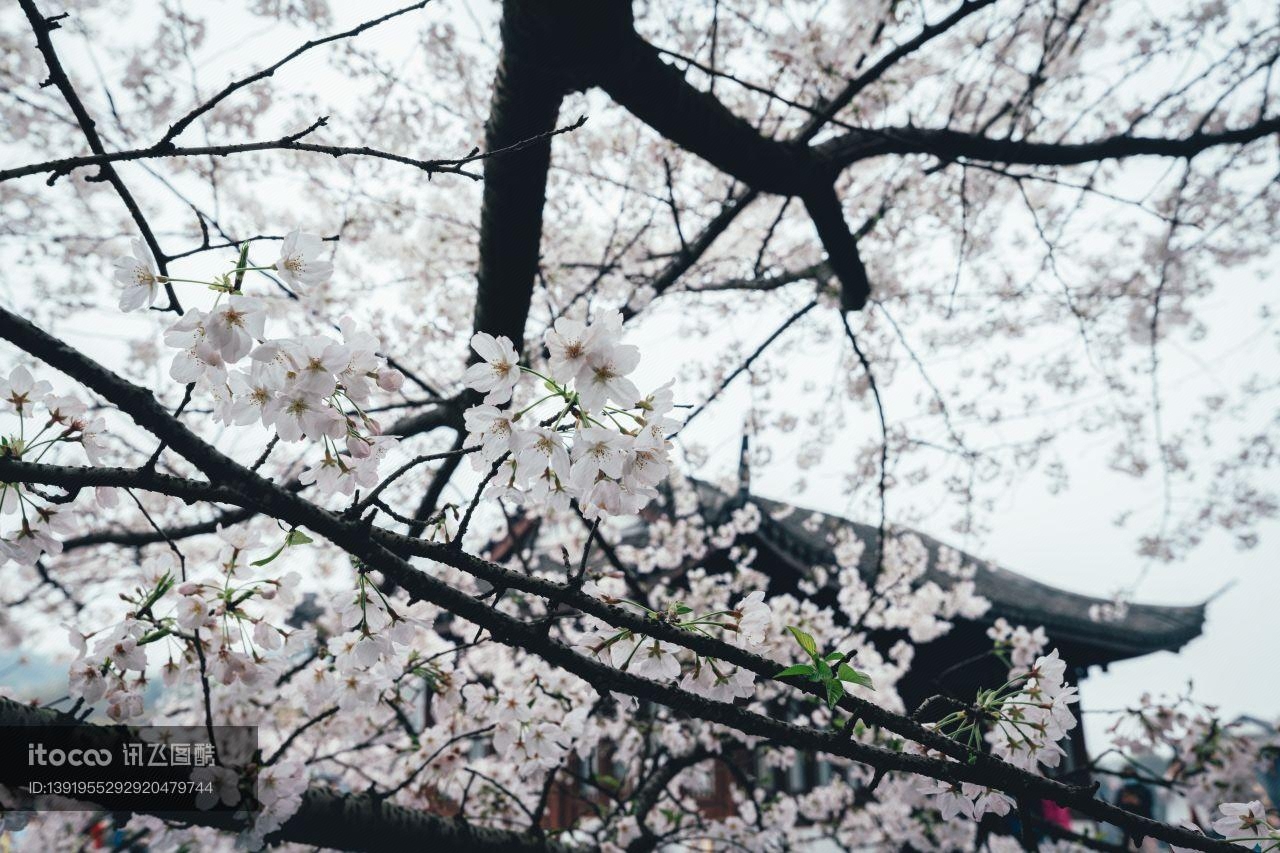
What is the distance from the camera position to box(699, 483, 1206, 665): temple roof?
8922 millimetres

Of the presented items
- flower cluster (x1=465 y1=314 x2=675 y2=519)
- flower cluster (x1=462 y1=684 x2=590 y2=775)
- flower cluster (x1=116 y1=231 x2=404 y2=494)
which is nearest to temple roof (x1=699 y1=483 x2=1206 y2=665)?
flower cluster (x1=462 y1=684 x2=590 y2=775)

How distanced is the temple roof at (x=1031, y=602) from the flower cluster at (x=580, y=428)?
23.2 ft

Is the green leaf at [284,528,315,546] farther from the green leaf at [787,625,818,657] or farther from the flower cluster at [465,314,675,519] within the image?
the green leaf at [787,625,818,657]

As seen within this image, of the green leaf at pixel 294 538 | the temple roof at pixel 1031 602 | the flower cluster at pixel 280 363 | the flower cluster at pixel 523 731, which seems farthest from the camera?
the temple roof at pixel 1031 602

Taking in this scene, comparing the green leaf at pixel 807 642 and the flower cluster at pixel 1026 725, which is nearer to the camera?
the green leaf at pixel 807 642

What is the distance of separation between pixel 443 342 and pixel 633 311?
2.33 metres

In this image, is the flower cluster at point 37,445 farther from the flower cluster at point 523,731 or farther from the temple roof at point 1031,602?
the temple roof at point 1031,602

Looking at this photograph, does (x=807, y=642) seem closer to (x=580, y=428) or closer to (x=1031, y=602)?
(x=580, y=428)

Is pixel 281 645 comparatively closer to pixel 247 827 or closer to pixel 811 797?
pixel 247 827

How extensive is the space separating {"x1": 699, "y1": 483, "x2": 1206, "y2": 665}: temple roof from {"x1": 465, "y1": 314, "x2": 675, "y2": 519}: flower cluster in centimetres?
707

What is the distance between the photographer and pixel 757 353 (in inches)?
179

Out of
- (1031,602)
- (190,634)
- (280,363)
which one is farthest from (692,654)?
(1031,602)

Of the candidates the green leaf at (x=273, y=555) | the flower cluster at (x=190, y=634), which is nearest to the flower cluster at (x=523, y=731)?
the flower cluster at (x=190, y=634)

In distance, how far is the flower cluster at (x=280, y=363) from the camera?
1.26 metres
